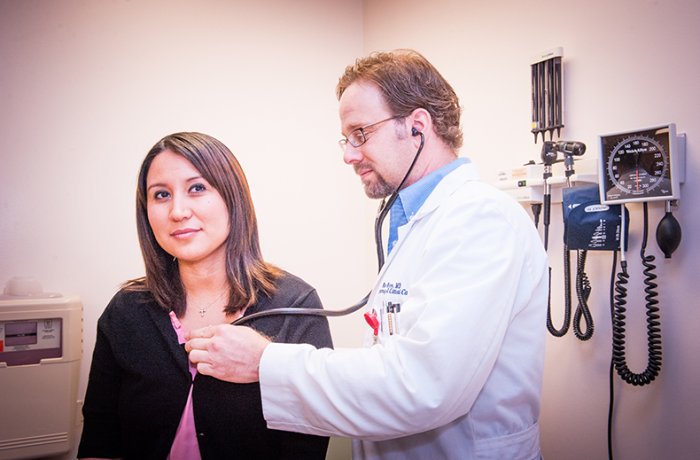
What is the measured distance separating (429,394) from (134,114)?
160 centimetres

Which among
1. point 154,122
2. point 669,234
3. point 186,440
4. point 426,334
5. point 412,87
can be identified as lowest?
point 186,440

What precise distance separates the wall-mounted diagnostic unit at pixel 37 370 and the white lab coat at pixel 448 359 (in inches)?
41.2

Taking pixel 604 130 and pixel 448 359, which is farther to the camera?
pixel 604 130

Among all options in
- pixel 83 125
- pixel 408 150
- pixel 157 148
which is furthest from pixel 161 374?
pixel 83 125

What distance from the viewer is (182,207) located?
1036 millimetres

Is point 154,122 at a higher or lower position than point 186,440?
higher

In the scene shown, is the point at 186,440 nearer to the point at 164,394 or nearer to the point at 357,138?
the point at 164,394

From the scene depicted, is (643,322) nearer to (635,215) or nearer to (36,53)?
(635,215)

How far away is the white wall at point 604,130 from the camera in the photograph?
1.17m

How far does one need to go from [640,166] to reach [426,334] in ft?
2.88

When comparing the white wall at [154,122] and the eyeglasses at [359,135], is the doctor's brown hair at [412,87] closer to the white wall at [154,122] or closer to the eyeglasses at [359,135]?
the eyeglasses at [359,135]

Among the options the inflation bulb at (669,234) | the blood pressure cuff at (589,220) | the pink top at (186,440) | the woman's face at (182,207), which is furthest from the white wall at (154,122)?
the inflation bulb at (669,234)

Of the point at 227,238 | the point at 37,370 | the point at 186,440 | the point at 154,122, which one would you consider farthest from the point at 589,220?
the point at 37,370

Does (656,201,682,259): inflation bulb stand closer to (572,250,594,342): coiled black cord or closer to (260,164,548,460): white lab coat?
(572,250,594,342): coiled black cord
